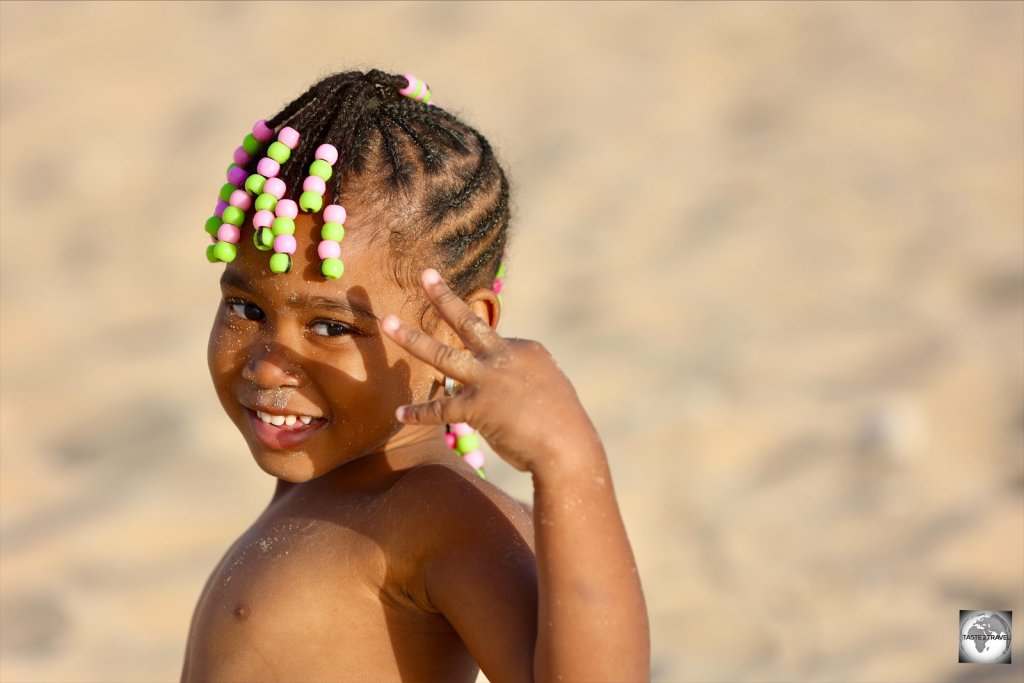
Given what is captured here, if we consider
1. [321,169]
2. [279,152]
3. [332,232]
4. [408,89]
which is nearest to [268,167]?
[279,152]

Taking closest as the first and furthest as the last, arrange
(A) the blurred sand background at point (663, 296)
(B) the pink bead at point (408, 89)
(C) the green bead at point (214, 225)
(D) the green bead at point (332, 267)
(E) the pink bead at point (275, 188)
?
(D) the green bead at point (332, 267) < (E) the pink bead at point (275, 188) < (C) the green bead at point (214, 225) < (B) the pink bead at point (408, 89) < (A) the blurred sand background at point (663, 296)

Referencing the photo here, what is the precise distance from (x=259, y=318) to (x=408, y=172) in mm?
382

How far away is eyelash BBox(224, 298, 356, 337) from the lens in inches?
94.1

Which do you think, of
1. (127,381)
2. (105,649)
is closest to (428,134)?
(105,649)

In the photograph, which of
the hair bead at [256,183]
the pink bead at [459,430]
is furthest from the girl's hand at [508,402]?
the pink bead at [459,430]

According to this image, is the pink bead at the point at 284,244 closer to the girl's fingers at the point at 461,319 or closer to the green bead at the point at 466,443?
the girl's fingers at the point at 461,319

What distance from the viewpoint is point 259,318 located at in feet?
8.11

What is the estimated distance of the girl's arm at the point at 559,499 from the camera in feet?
6.68

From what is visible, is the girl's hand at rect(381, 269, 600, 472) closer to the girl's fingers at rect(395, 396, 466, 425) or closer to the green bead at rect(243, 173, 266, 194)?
the girl's fingers at rect(395, 396, 466, 425)

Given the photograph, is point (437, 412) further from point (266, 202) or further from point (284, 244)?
point (266, 202)

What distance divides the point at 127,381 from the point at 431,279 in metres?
3.98

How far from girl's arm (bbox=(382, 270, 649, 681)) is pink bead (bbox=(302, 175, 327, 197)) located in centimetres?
43

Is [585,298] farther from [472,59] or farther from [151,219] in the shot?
[472,59]

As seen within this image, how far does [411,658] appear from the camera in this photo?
2.42 m
